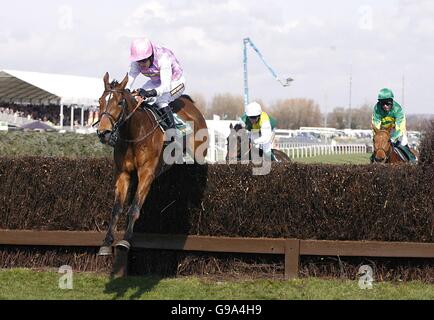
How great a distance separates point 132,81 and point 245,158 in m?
4.15

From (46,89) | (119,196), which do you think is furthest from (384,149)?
(46,89)

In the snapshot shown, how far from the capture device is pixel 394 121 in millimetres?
11711

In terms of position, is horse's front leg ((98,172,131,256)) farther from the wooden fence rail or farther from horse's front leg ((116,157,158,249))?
the wooden fence rail

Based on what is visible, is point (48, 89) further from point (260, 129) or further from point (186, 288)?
point (186, 288)

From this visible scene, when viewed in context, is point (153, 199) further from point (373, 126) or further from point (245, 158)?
point (373, 126)

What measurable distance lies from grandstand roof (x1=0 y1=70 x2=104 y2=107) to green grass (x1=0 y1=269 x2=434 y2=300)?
34.4 m

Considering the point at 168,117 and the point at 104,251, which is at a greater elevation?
the point at 168,117

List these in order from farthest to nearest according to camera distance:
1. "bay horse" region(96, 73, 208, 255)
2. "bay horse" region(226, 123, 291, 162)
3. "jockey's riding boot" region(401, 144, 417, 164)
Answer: "bay horse" region(226, 123, 291, 162) → "jockey's riding boot" region(401, 144, 417, 164) → "bay horse" region(96, 73, 208, 255)

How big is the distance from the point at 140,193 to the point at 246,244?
1667 millimetres

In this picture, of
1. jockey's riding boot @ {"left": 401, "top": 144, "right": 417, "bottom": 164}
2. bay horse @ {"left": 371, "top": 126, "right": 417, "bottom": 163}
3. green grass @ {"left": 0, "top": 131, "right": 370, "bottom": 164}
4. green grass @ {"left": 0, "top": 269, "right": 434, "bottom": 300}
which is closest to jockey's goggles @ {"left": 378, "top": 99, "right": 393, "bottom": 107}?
bay horse @ {"left": 371, "top": 126, "right": 417, "bottom": 163}

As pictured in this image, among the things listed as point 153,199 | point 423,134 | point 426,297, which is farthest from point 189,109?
point 426,297

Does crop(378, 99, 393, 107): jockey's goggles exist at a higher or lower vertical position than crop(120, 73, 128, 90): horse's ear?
higher

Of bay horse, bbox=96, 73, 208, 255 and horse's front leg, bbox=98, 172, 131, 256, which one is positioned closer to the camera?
bay horse, bbox=96, 73, 208, 255

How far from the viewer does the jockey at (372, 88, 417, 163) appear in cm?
1163
